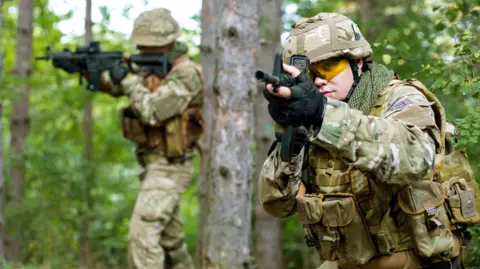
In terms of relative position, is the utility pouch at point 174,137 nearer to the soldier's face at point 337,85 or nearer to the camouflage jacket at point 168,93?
the camouflage jacket at point 168,93

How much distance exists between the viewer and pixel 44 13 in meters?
8.84

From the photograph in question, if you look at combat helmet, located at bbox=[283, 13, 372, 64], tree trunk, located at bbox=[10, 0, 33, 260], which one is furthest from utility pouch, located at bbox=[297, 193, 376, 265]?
tree trunk, located at bbox=[10, 0, 33, 260]

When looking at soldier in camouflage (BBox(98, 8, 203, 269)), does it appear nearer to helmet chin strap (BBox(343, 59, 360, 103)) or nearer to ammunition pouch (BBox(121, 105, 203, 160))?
ammunition pouch (BBox(121, 105, 203, 160))

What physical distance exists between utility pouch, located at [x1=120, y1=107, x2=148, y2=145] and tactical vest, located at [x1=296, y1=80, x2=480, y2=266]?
3.59m

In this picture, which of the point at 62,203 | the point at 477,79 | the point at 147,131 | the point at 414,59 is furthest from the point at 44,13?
the point at 477,79

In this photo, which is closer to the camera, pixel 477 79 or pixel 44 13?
pixel 477 79

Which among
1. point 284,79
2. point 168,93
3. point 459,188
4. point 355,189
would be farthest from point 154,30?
point 284,79

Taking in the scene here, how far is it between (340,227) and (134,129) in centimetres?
382

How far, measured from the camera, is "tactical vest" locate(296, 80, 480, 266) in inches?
123

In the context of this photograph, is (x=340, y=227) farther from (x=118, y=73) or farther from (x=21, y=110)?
(x=21, y=110)

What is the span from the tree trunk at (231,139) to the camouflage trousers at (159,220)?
→ 1183 millimetres

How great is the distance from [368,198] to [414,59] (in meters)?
2.11

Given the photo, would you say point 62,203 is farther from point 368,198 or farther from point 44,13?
point 368,198

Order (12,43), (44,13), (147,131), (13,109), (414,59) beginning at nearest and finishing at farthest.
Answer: (414,59) < (147,131) < (13,109) < (44,13) < (12,43)
